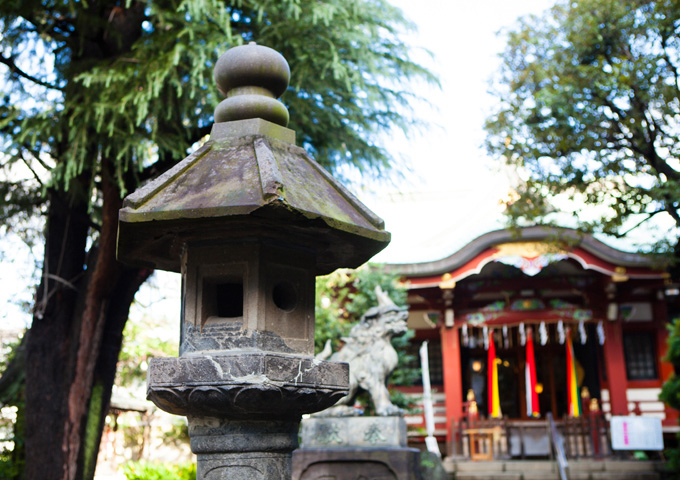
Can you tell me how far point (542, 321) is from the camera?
594 inches

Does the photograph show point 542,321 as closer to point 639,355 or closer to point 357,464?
point 639,355

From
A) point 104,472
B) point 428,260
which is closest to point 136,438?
point 104,472

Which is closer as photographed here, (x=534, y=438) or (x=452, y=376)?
(x=534, y=438)

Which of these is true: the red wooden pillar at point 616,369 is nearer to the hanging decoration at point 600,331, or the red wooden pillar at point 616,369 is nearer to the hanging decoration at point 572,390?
the hanging decoration at point 600,331

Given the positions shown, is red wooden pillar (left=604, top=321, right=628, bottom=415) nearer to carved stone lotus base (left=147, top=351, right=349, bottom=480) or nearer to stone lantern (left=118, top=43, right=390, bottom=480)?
stone lantern (left=118, top=43, right=390, bottom=480)

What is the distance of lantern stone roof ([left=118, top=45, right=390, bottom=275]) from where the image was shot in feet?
10.2

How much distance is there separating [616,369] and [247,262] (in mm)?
Result: 12956

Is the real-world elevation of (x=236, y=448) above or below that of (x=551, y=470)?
above

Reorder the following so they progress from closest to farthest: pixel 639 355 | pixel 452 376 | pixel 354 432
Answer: pixel 354 432, pixel 452 376, pixel 639 355

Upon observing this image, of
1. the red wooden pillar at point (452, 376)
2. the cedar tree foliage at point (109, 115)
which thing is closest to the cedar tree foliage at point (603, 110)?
the cedar tree foliage at point (109, 115)

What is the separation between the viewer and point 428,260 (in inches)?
553

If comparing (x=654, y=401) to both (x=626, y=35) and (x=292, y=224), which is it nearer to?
(x=626, y=35)

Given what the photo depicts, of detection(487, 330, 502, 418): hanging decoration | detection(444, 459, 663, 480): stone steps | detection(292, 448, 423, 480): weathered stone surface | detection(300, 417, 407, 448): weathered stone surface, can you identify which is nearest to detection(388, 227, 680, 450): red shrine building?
detection(487, 330, 502, 418): hanging decoration

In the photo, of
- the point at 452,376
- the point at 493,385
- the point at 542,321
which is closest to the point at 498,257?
the point at 542,321
